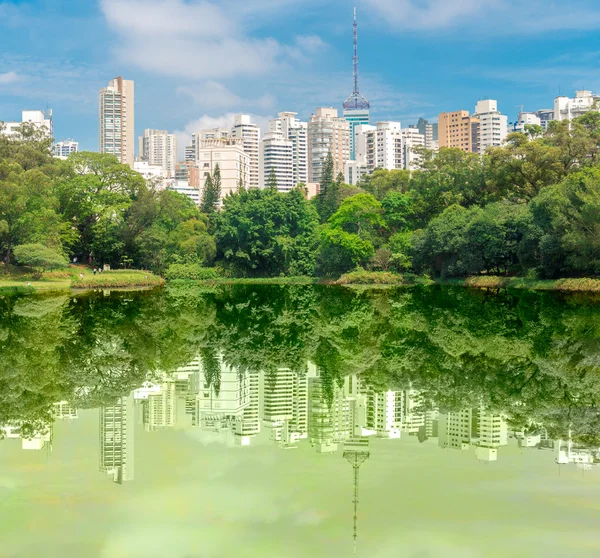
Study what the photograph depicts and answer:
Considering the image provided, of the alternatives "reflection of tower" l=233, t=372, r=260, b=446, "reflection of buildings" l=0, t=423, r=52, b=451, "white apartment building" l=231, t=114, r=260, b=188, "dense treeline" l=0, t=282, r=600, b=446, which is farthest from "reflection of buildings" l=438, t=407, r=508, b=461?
"white apartment building" l=231, t=114, r=260, b=188

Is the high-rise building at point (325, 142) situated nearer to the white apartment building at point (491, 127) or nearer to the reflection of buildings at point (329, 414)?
the white apartment building at point (491, 127)

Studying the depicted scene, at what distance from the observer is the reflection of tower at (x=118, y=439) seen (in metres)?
5.43

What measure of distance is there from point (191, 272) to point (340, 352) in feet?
108

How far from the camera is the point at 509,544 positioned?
397 cm

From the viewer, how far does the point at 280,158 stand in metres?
133

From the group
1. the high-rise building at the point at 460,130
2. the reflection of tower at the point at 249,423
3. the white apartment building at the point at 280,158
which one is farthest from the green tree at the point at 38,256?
the high-rise building at the point at 460,130

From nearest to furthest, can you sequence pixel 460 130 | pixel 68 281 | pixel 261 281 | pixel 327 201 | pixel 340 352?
1. pixel 340 352
2. pixel 68 281
3. pixel 261 281
4. pixel 327 201
5. pixel 460 130

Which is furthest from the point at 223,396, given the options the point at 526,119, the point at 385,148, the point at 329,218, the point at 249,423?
the point at 526,119

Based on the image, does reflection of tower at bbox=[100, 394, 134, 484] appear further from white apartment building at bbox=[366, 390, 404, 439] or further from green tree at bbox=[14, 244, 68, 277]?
green tree at bbox=[14, 244, 68, 277]

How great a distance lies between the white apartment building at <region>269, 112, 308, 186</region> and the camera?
447ft

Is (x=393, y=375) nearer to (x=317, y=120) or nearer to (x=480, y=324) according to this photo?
(x=480, y=324)

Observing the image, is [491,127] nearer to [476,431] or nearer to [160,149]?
[160,149]

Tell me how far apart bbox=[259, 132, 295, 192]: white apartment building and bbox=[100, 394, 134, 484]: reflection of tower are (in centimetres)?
12419

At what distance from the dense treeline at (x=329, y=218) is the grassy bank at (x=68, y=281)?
137 centimetres
